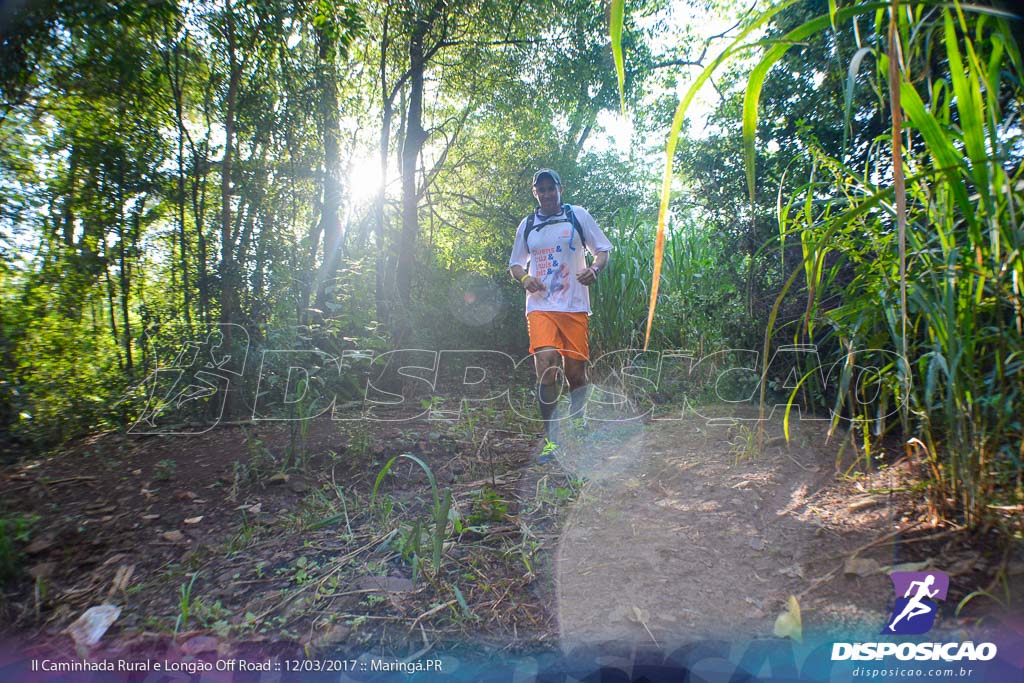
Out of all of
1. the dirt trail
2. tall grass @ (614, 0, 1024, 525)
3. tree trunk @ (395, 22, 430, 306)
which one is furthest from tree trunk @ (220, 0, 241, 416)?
tall grass @ (614, 0, 1024, 525)

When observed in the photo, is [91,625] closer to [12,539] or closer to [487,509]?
[12,539]

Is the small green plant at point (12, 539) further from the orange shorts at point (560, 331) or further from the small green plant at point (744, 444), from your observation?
the small green plant at point (744, 444)

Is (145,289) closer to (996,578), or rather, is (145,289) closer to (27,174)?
(27,174)

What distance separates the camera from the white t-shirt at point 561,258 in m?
3.12

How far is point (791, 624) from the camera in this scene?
1214 millimetres

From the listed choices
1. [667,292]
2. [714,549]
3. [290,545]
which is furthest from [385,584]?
[667,292]

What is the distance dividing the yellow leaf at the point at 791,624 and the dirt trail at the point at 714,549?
3cm

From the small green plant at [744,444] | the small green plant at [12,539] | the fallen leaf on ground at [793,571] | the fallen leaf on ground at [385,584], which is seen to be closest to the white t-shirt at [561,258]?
the small green plant at [744,444]

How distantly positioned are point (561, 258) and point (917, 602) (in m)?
2.31

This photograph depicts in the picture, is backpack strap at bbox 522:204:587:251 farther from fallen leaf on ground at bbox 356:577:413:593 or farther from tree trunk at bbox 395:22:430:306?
tree trunk at bbox 395:22:430:306

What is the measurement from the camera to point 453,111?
634 cm

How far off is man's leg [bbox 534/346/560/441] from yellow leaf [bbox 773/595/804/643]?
1.89 meters

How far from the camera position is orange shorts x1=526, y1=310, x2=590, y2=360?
312cm

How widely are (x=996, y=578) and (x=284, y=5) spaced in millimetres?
4385
